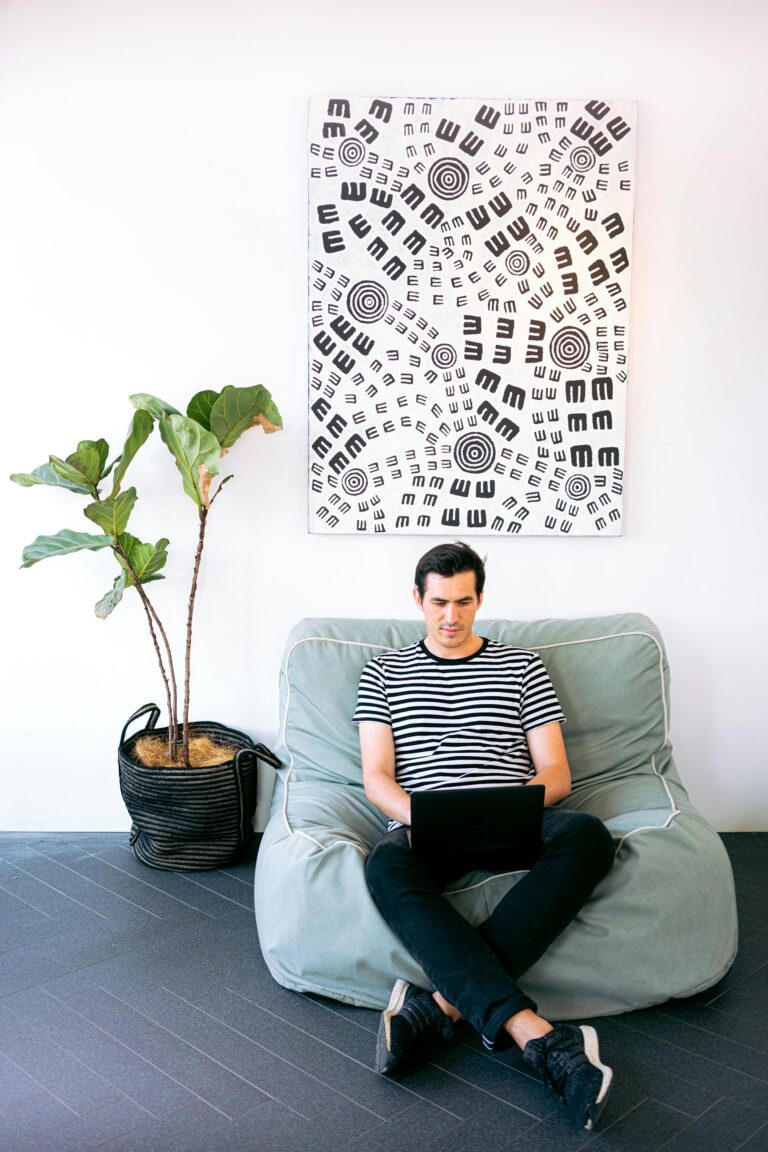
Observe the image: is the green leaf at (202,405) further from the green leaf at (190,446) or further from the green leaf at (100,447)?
the green leaf at (100,447)

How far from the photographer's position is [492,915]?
2246mm

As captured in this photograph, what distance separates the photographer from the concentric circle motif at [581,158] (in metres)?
3.13

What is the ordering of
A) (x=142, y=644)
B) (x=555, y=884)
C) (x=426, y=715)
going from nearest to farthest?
(x=555, y=884)
(x=426, y=715)
(x=142, y=644)

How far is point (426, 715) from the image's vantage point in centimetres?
264

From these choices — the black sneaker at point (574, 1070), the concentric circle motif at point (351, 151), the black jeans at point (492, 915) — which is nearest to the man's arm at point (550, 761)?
the black jeans at point (492, 915)

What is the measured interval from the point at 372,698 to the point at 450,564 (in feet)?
1.33

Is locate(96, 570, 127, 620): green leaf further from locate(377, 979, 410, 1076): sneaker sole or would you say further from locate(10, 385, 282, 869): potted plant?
locate(377, 979, 410, 1076): sneaker sole

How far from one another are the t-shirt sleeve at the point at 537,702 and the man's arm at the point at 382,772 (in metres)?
0.35

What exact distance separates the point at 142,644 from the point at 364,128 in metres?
1.73

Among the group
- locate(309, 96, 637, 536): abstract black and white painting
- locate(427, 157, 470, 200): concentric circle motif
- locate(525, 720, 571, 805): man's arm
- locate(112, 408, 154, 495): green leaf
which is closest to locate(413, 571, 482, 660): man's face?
locate(525, 720, 571, 805): man's arm

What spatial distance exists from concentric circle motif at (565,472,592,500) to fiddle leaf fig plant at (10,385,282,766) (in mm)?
943

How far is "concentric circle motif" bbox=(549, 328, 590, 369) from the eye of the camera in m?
3.20

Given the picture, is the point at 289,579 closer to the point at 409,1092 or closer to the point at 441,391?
the point at 441,391

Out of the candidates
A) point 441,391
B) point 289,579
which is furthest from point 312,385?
point 289,579
